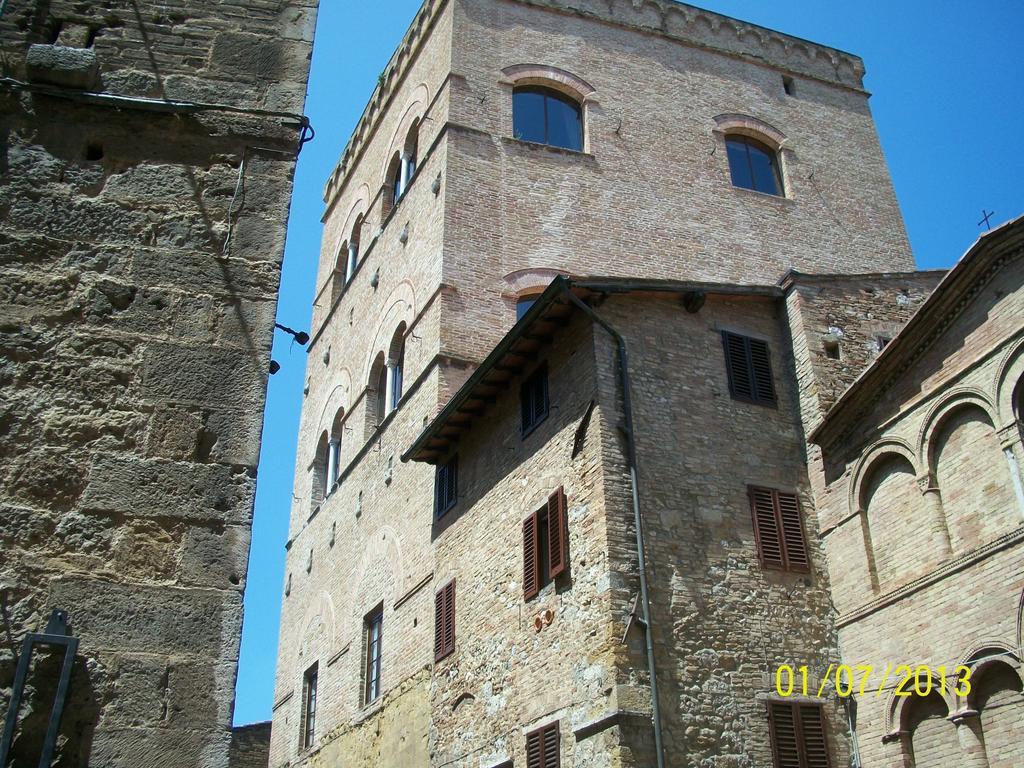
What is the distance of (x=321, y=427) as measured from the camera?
72.9ft

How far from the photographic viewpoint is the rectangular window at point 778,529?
11.3m

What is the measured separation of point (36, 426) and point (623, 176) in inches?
644

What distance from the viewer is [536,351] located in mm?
12812

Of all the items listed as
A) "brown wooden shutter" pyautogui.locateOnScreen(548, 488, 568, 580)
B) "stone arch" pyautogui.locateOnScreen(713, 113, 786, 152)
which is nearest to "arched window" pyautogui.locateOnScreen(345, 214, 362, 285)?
"stone arch" pyautogui.locateOnScreen(713, 113, 786, 152)

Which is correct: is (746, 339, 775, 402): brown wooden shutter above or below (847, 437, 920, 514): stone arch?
above

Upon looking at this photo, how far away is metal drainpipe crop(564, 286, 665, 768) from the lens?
9.55m

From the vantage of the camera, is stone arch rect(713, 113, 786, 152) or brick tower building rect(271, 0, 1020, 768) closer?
brick tower building rect(271, 0, 1020, 768)

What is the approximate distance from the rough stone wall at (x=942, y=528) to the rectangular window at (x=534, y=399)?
3.59 meters

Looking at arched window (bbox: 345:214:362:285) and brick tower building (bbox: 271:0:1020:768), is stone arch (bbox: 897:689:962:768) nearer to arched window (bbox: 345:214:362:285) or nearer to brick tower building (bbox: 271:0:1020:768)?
brick tower building (bbox: 271:0:1020:768)

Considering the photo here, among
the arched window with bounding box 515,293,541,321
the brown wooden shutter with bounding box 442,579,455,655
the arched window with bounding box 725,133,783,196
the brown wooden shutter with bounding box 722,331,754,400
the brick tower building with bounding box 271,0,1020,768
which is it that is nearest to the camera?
the brick tower building with bounding box 271,0,1020,768

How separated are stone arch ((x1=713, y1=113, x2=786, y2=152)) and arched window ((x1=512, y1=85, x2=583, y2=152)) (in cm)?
311

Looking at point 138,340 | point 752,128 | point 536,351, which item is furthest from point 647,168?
point 138,340

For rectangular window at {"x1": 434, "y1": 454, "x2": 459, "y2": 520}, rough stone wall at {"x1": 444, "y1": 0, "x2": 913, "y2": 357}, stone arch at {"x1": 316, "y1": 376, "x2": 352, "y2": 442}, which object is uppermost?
rough stone wall at {"x1": 444, "y1": 0, "x2": 913, "y2": 357}

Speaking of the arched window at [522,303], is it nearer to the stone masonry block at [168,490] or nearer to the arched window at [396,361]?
the arched window at [396,361]
